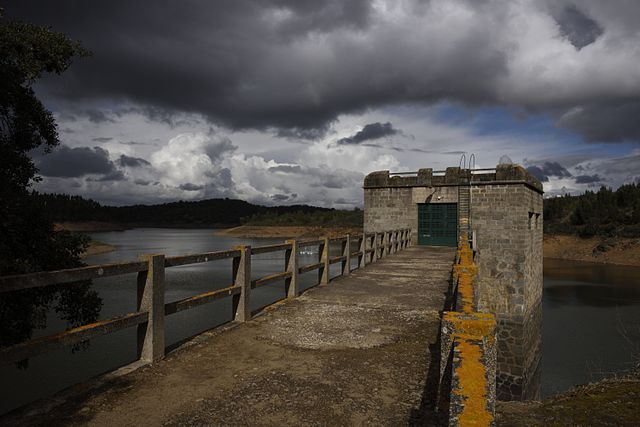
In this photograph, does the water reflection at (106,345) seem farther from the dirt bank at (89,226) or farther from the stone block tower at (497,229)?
the dirt bank at (89,226)

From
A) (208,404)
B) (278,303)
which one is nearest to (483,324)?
(208,404)

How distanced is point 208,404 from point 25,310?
21.6ft

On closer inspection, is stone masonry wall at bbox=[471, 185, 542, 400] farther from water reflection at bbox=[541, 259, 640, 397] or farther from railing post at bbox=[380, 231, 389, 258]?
railing post at bbox=[380, 231, 389, 258]

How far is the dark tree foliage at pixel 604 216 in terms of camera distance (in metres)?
52.0

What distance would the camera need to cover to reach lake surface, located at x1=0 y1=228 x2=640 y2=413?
49.1 feet

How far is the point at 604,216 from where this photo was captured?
55781mm

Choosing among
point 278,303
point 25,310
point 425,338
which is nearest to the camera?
point 425,338

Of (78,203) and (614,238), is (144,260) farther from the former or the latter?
(78,203)

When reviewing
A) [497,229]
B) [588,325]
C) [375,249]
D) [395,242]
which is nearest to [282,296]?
[395,242]

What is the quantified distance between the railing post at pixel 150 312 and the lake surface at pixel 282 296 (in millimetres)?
6457

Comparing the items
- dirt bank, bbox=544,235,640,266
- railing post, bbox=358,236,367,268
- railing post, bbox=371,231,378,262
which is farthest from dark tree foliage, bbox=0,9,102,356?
dirt bank, bbox=544,235,640,266

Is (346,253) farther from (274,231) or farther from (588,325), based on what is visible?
(274,231)

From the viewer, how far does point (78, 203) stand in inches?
5172

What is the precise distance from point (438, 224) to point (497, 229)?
2986mm
